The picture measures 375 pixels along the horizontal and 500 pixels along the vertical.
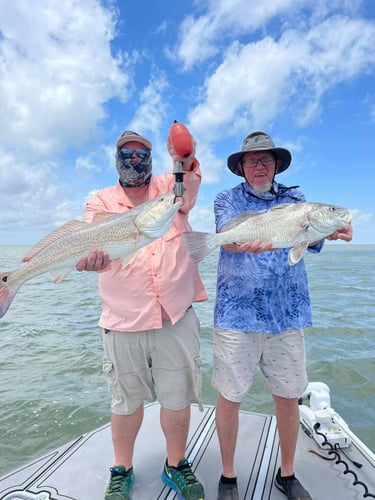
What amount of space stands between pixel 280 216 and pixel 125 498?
260cm

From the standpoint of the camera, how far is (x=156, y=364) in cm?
315

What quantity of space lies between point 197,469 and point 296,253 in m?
2.16

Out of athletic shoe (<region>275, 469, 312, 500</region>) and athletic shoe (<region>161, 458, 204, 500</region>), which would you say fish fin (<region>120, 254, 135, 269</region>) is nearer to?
athletic shoe (<region>161, 458, 204, 500</region>)

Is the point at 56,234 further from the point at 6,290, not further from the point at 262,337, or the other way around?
the point at 262,337

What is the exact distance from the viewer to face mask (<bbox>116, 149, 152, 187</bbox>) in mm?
3143

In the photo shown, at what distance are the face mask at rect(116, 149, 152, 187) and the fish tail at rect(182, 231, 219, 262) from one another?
0.64m

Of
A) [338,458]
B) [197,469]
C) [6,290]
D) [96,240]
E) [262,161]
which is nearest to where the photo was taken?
[6,290]

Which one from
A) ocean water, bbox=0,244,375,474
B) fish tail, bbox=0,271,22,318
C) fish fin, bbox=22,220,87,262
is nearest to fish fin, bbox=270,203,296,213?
fish fin, bbox=22,220,87,262

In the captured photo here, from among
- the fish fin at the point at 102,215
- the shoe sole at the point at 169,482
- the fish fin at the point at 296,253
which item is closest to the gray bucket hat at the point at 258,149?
the fish fin at the point at 296,253

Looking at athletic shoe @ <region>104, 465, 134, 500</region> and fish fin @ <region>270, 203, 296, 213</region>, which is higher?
fish fin @ <region>270, 203, 296, 213</region>

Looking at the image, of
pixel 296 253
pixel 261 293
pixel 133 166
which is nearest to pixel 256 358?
pixel 261 293

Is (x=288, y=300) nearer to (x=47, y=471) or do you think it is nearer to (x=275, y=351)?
(x=275, y=351)

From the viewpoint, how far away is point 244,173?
136 inches

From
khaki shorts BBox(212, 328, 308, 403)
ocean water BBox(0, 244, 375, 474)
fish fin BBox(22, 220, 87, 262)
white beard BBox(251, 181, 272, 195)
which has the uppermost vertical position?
white beard BBox(251, 181, 272, 195)
